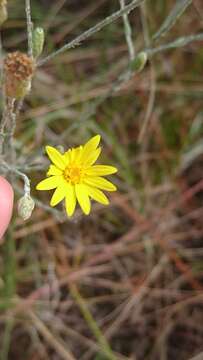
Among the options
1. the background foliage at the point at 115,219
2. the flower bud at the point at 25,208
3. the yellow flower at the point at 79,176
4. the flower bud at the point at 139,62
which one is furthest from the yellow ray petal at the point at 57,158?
the background foliage at the point at 115,219

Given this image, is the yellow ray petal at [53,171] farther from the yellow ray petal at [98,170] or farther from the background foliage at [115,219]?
the background foliage at [115,219]

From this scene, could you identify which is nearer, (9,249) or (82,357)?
(9,249)

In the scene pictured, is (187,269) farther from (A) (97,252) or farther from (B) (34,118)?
(B) (34,118)

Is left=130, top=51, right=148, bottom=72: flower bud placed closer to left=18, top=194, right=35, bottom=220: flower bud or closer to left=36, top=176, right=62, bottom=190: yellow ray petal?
left=36, top=176, right=62, bottom=190: yellow ray petal

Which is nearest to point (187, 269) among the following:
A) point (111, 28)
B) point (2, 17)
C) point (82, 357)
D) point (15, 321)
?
point (82, 357)

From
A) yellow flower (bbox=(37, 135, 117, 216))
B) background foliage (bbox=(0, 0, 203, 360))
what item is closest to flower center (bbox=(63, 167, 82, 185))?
yellow flower (bbox=(37, 135, 117, 216))

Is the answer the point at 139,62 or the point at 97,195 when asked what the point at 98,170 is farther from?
the point at 139,62

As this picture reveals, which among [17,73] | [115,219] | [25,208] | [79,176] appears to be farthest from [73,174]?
[115,219]
